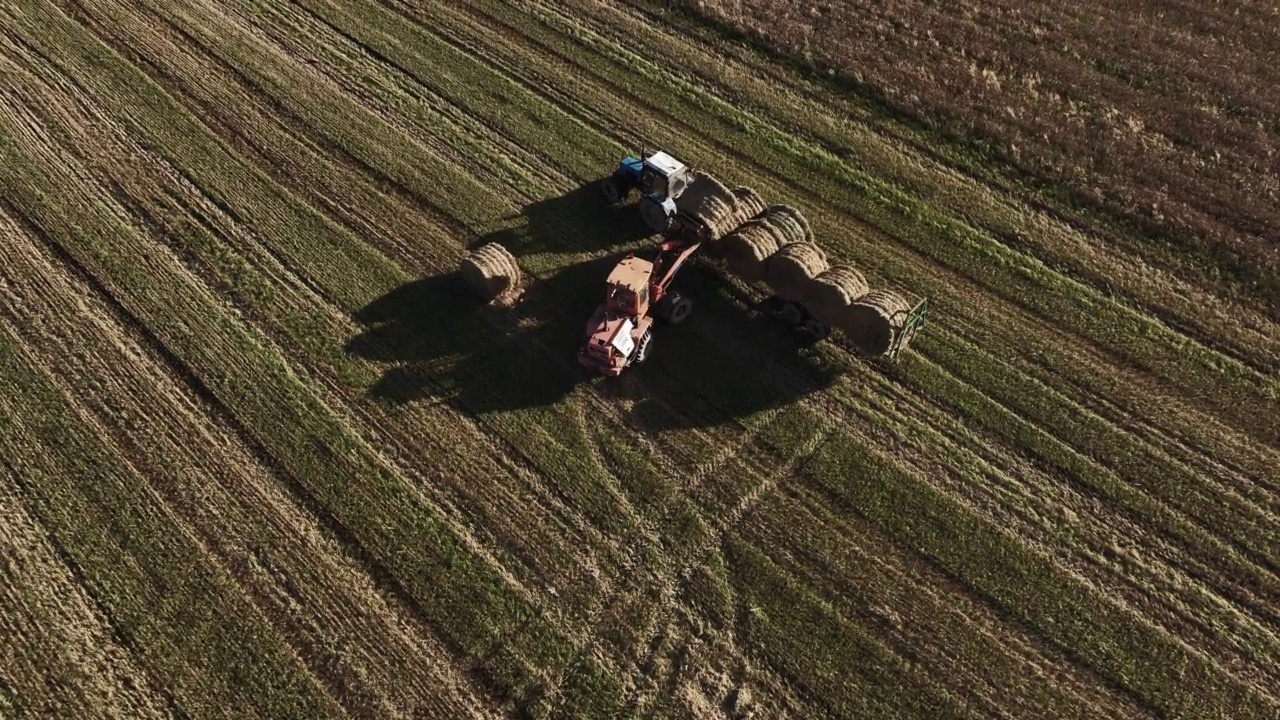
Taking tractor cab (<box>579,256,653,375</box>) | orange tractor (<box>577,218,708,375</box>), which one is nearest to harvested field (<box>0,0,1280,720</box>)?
orange tractor (<box>577,218,708,375</box>)

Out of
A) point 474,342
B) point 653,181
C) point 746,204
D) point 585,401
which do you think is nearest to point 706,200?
point 746,204

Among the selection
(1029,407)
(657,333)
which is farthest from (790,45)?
(1029,407)

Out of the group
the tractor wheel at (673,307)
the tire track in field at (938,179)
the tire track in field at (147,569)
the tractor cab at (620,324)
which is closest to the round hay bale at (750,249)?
the tractor wheel at (673,307)

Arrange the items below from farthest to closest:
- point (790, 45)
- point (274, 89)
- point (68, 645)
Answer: point (790, 45)
point (274, 89)
point (68, 645)

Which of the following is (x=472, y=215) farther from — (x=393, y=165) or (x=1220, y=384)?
(x=1220, y=384)

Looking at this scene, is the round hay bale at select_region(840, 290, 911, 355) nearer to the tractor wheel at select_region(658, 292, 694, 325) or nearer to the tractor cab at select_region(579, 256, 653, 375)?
the tractor wheel at select_region(658, 292, 694, 325)
